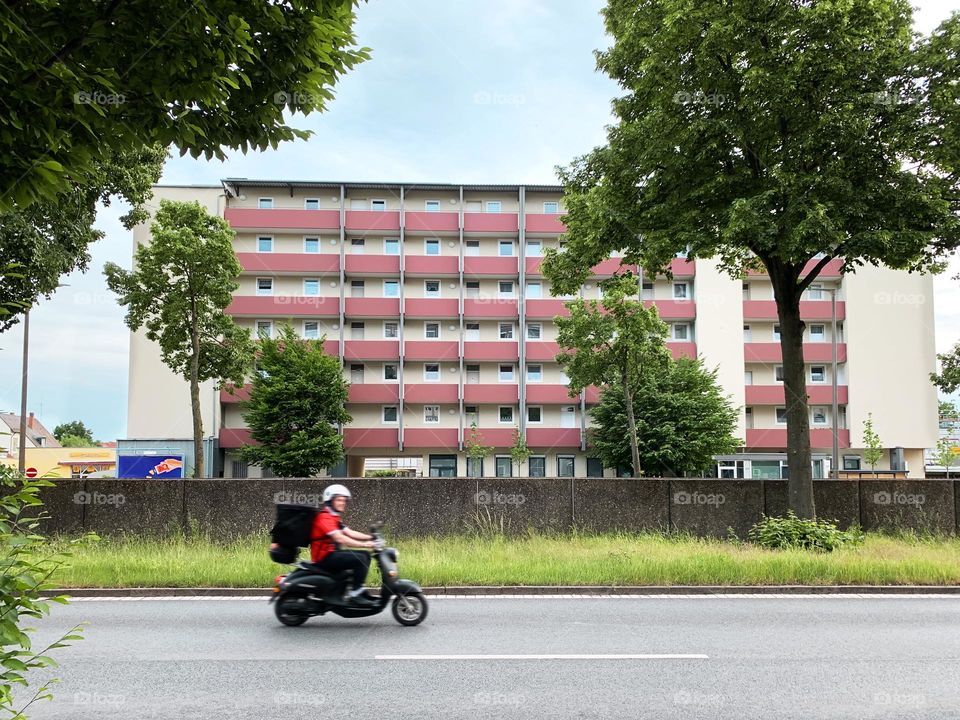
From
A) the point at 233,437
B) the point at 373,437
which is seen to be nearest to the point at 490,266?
the point at 373,437

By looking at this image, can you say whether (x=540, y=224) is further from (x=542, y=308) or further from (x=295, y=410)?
(x=295, y=410)

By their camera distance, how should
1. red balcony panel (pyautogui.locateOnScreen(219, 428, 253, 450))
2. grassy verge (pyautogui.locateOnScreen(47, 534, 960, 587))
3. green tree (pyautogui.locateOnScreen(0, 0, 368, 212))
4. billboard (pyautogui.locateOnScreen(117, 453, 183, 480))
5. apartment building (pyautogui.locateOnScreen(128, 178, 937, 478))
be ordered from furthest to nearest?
apartment building (pyautogui.locateOnScreen(128, 178, 937, 478)), red balcony panel (pyautogui.locateOnScreen(219, 428, 253, 450)), billboard (pyautogui.locateOnScreen(117, 453, 183, 480)), grassy verge (pyautogui.locateOnScreen(47, 534, 960, 587)), green tree (pyautogui.locateOnScreen(0, 0, 368, 212))

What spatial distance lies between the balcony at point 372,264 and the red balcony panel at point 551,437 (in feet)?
49.0

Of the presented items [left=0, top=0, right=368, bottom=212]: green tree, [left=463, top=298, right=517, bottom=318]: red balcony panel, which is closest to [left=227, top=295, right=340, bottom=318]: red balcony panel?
[left=463, top=298, right=517, bottom=318]: red balcony panel

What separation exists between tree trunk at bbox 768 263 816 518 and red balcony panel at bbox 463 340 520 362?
37355 mm

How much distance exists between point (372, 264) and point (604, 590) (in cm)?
4433

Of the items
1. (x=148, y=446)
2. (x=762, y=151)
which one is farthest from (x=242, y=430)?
(x=762, y=151)

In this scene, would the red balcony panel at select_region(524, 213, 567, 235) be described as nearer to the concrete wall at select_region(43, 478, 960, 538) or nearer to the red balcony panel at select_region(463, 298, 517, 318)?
the red balcony panel at select_region(463, 298, 517, 318)

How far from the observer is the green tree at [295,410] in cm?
4369

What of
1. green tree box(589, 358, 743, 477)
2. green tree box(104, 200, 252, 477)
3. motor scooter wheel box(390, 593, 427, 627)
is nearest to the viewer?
motor scooter wheel box(390, 593, 427, 627)

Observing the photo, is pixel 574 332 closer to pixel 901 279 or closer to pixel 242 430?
pixel 242 430

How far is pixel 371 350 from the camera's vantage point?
51531mm

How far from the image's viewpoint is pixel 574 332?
109 ft

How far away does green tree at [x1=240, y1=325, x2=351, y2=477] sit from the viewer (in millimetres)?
43688
